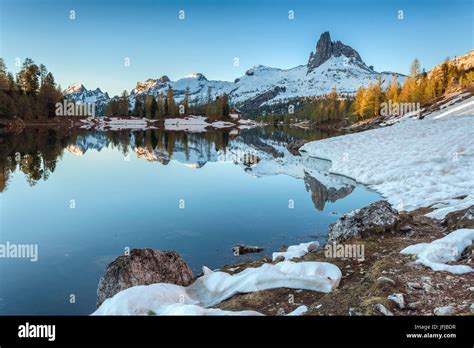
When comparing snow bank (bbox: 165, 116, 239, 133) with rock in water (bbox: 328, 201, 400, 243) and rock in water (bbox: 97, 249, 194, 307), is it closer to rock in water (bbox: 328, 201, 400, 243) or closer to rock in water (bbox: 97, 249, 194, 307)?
rock in water (bbox: 328, 201, 400, 243)

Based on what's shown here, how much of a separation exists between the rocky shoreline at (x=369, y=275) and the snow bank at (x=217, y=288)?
16 cm

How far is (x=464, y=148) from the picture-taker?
24438 mm

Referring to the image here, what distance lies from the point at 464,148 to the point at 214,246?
2025 centimetres

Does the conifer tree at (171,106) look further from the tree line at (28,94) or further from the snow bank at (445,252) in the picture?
the snow bank at (445,252)

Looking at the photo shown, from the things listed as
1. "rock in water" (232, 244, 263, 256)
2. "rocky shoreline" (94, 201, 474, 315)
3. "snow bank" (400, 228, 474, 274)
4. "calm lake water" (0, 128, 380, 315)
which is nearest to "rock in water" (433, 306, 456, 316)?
"rocky shoreline" (94, 201, 474, 315)

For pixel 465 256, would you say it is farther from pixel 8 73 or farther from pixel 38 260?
pixel 8 73

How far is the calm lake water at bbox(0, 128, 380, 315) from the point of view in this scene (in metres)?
9.75

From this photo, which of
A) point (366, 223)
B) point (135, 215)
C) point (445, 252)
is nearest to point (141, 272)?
point (445, 252)

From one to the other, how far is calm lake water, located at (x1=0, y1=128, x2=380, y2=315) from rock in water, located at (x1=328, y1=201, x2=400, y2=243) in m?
1.95

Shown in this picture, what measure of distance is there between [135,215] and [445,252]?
38.3 ft

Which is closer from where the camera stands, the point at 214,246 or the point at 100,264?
the point at 100,264

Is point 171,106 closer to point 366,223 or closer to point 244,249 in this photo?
Answer: point 244,249

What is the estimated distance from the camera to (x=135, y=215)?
612 inches
